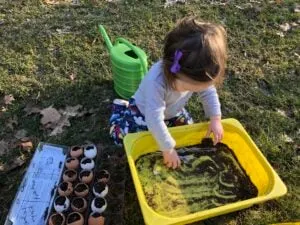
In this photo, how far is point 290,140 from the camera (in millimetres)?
2609

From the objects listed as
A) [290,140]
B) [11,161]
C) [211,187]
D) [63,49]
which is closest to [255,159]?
[211,187]

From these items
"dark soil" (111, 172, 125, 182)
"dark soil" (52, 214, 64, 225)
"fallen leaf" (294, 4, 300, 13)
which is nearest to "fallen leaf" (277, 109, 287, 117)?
"dark soil" (111, 172, 125, 182)

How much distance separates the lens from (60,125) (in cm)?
262

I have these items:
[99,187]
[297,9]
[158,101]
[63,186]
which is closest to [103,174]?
[99,187]

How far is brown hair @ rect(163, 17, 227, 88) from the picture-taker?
5.96ft

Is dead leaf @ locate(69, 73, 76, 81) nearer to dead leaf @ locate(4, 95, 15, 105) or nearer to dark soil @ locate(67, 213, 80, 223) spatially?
dead leaf @ locate(4, 95, 15, 105)

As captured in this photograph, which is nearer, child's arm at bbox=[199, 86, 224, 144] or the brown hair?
the brown hair

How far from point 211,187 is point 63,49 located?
153 centimetres

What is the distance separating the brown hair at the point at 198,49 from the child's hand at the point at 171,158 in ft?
1.52

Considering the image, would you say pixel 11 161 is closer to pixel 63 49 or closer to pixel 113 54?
pixel 113 54

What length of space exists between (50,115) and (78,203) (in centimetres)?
79

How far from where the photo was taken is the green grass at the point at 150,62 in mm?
2461

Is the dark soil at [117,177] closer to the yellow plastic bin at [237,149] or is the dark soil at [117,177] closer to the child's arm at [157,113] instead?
the yellow plastic bin at [237,149]

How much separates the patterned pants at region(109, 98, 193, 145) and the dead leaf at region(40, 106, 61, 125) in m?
0.36
